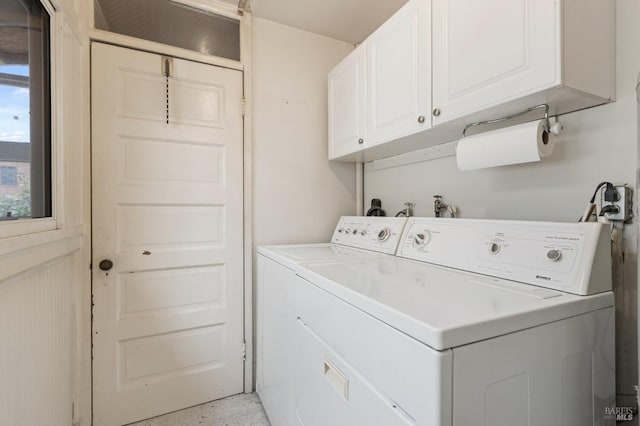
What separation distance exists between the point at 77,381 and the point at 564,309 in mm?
2119

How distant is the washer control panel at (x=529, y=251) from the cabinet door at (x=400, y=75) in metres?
0.51

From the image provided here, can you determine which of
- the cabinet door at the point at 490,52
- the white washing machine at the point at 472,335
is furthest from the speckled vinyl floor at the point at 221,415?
the cabinet door at the point at 490,52

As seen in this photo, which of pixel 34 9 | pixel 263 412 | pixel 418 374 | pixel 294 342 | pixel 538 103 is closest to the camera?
pixel 418 374

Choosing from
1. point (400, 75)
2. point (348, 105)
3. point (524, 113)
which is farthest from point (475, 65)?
point (348, 105)

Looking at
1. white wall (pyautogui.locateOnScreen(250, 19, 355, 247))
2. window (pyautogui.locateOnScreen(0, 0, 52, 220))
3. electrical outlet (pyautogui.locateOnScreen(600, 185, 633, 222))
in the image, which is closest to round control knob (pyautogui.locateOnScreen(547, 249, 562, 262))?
electrical outlet (pyautogui.locateOnScreen(600, 185, 633, 222))

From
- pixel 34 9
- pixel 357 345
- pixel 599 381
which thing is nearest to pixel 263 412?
pixel 357 345

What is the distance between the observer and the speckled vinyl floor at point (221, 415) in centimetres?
166

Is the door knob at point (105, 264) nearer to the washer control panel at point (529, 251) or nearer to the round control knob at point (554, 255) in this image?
the washer control panel at point (529, 251)

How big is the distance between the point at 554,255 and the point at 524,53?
653 mm

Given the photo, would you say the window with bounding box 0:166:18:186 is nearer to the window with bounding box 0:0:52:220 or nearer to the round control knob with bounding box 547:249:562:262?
the window with bounding box 0:0:52:220

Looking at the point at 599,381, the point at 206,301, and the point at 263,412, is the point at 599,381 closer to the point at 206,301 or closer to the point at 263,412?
the point at 263,412

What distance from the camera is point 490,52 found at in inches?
41.4

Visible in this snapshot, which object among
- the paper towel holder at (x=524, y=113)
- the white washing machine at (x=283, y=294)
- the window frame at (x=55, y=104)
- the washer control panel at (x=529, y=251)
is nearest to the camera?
the washer control panel at (x=529, y=251)

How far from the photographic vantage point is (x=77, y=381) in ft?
4.97
